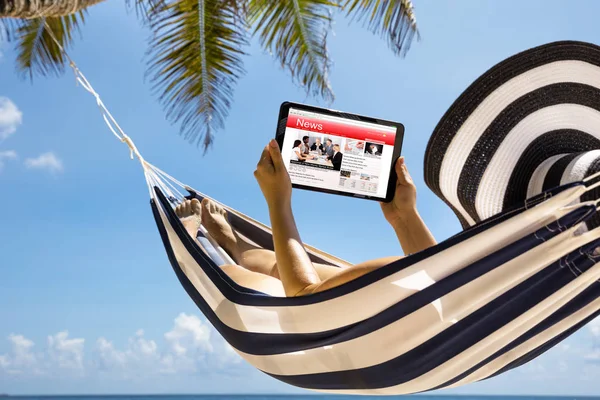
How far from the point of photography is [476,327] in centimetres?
114

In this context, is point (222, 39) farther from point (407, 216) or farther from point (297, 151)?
point (407, 216)

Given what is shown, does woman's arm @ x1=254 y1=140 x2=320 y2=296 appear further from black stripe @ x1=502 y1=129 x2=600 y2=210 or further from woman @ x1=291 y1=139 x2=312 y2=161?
black stripe @ x1=502 y1=129 x2=600 y2=210

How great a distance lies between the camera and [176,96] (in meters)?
4.12

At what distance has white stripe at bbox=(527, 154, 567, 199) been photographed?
1.45m

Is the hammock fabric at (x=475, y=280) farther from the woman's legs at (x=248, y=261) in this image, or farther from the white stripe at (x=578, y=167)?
the woman's legs at (x=248, y=261)

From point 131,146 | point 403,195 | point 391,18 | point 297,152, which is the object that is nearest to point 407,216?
point 403,195

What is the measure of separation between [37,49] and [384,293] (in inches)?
168

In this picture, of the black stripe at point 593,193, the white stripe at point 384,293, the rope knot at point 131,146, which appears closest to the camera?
the white stripe at point 384,293

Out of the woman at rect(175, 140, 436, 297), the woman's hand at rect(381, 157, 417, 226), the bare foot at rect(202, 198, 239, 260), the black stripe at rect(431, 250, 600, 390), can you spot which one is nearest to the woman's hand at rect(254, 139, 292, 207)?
the woman at rect(175, 140, 436, 297)

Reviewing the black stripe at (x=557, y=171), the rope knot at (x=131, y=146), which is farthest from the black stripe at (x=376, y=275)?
the rope knot at (x=131, y=146)

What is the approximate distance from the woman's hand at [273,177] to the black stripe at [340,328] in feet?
0.80

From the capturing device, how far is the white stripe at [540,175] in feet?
4.75

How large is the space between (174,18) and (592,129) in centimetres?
307

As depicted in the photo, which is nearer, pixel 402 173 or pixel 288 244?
pixel 288 244
